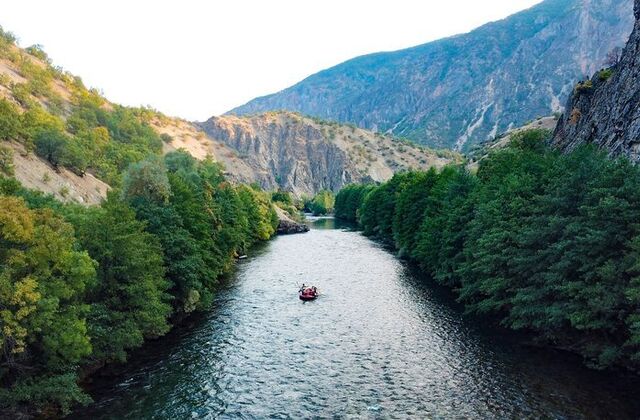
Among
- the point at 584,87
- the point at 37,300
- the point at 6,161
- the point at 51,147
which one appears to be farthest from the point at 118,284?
the point at 584,87

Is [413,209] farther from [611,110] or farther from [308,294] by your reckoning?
[611,110]

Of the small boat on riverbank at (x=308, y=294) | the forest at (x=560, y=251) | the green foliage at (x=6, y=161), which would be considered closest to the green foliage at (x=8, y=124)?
the green foliage at (x=6, y=161)

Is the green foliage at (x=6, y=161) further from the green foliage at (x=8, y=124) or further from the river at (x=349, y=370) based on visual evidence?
the river at (x=349, y=370)

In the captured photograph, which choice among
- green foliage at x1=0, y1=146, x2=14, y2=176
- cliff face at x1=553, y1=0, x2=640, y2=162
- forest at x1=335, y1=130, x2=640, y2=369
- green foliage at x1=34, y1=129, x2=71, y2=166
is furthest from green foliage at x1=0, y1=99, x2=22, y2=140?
cliff face at x1=553, y1=0, x2=640, y2=162

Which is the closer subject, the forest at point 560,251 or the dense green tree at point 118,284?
the forest at point 560,251

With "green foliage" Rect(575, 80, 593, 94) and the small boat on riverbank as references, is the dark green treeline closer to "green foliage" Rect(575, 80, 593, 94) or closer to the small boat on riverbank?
the small boat on riverbank

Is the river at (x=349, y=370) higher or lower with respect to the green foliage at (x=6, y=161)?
lower

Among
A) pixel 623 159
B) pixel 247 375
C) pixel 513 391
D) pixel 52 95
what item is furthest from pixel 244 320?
pixel 52 95
